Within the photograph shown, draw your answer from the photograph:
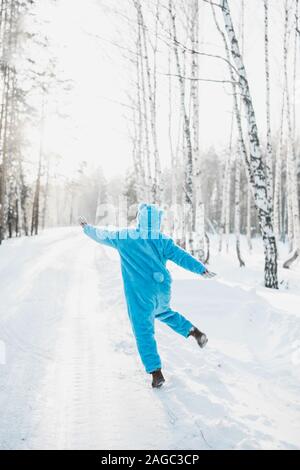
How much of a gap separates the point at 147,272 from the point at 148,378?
111cm

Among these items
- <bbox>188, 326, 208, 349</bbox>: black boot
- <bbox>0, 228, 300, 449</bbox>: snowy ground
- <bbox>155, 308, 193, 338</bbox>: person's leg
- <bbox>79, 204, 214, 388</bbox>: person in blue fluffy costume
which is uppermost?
<bbox>79, 204, 214, 388</bbox>: person in blue fluffy costume

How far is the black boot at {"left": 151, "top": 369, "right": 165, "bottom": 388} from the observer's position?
12.3 feet

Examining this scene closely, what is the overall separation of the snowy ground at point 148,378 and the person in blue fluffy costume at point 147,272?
0.48m

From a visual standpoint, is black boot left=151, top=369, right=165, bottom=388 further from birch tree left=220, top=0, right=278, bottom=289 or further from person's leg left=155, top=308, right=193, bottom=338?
birch tree left=220, top=0, right=278, bottom=289

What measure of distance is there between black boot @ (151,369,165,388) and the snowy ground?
2.8 inches

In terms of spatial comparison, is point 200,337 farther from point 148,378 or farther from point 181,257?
point 181,257

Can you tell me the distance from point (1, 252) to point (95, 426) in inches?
516

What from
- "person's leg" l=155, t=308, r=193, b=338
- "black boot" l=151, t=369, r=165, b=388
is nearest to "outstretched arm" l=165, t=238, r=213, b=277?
"person's leg" l=155, t=308, r=193, b=338

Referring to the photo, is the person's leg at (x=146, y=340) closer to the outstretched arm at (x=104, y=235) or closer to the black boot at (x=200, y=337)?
the black boot at (x=200, y=337)

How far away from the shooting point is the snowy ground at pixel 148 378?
2891mm

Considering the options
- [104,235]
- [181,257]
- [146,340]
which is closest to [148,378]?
[146,340]

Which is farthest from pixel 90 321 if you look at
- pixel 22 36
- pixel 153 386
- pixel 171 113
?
pixel 22 36

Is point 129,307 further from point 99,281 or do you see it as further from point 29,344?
point 99,281
